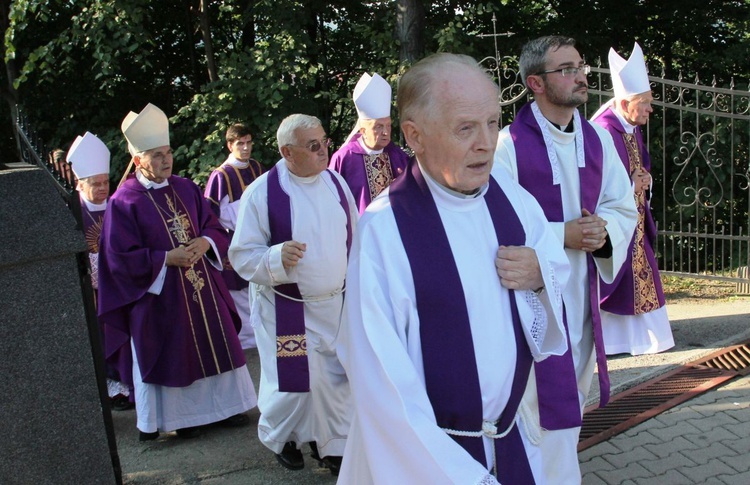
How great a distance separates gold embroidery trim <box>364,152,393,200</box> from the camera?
272 inches

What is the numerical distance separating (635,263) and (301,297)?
3161mm

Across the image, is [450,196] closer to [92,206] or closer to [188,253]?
[188,253]

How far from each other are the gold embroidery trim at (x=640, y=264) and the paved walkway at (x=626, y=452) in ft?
1.72

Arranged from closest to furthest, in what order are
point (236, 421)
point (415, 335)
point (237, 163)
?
point (415, 335) < point (236, 421) < point (237, 163)

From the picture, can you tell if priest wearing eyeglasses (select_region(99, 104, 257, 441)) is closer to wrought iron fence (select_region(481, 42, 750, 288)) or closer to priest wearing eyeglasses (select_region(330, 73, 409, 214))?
priest wearing eyeglasses (select_region(330, 73, 409, 214))

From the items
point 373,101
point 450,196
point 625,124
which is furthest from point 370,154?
point 450,196

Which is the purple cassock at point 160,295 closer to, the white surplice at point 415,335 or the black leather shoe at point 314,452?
the black leather shoe at point 314,452

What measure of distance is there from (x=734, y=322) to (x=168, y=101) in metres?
9.56

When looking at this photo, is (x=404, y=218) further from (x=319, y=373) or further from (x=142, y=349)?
(x=142, y=349)

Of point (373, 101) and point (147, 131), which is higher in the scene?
point (373, 101)

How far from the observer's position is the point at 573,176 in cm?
411

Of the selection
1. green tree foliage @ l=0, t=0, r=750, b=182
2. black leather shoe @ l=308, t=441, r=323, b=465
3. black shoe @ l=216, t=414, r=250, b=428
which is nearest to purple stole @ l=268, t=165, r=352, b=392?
black leather shoe @ l=308, t=441, r=323, b=465

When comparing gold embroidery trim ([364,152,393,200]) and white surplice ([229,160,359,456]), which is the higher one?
gold embroidery trim ([364,152,393,200])

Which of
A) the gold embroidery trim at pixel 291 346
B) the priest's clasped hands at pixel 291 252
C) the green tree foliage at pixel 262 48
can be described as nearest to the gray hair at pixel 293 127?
the priest's clasped hands at pixel 291 252
